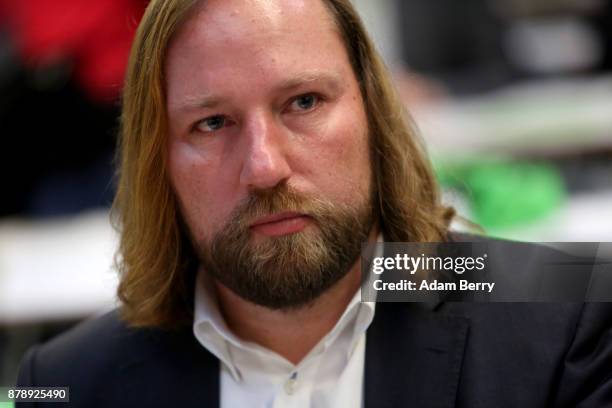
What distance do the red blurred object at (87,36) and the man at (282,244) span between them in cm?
218

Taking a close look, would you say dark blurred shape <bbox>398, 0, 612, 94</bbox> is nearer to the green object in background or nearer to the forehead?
the green object in background

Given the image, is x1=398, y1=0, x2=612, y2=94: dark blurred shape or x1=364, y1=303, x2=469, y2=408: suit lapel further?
x1=398, y1=0, x2=612, y2=94: dark blurred shape

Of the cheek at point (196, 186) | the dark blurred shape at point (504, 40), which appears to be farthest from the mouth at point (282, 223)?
the dark blurred shape at point (504, 40)

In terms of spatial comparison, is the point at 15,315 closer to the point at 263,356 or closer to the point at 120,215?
the point at 120,215

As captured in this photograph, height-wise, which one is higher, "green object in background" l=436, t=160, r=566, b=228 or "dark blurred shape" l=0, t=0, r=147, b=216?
"dark blurred shape" l=0, t=0, r=147, b=216

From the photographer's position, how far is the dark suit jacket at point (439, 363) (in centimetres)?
165

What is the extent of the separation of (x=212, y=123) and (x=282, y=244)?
287 mm

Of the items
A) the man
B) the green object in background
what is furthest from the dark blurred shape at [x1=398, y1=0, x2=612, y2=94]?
the man

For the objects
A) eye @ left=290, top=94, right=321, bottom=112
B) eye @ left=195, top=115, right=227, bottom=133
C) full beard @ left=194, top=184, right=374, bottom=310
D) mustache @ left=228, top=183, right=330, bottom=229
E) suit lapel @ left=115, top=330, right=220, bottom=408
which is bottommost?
suit lapel @ left=115, top=330, right=220, bottom=408

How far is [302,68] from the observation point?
65.7 inches

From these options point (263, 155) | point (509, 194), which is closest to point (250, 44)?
point (263, 155)

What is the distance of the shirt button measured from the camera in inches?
71.0

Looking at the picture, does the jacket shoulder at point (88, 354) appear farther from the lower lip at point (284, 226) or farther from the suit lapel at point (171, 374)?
the lower lip at point (284, 226)


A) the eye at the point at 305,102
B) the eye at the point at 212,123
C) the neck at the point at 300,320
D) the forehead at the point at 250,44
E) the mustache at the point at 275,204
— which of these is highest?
the forehead at the point at 250,44
